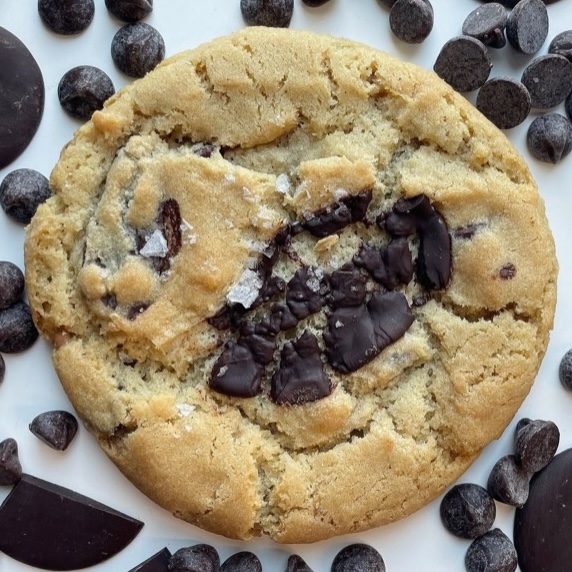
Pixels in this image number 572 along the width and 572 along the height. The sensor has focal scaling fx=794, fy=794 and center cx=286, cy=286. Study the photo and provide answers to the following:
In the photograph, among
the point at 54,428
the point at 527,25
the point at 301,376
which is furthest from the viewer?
the point at 527,25

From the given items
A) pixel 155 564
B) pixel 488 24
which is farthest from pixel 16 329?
pixel 488 24

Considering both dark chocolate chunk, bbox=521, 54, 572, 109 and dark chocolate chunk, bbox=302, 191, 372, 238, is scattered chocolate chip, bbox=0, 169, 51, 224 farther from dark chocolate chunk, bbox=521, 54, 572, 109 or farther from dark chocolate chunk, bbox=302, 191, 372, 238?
dark chocolate chunk, bbox=521, 54, 572, 109

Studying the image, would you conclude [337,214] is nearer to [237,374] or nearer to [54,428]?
[237,374]

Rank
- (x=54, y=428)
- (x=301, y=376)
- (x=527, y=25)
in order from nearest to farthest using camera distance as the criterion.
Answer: (x=301, y=376) → (x=54, y=428) → (x=527, y=25)

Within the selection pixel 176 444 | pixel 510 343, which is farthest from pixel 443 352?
pixel 176 444

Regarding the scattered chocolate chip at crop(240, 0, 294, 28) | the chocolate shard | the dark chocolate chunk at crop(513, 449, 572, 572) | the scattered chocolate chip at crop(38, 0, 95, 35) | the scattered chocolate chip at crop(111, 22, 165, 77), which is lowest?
the dark chocolate chunk at crop(513, 449, 572, 572)

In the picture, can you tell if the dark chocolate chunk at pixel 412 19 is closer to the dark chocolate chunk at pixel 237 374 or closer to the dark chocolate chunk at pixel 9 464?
the dark chocolate chunk at pixel 237 374

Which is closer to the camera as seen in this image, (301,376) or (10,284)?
(301,376)

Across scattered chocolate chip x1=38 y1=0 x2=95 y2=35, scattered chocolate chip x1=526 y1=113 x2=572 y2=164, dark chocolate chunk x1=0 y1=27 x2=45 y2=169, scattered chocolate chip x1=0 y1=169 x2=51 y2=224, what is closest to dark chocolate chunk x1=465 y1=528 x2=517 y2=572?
scattered chocolate chip x1=526 y1=113 x2=572 y2=164
